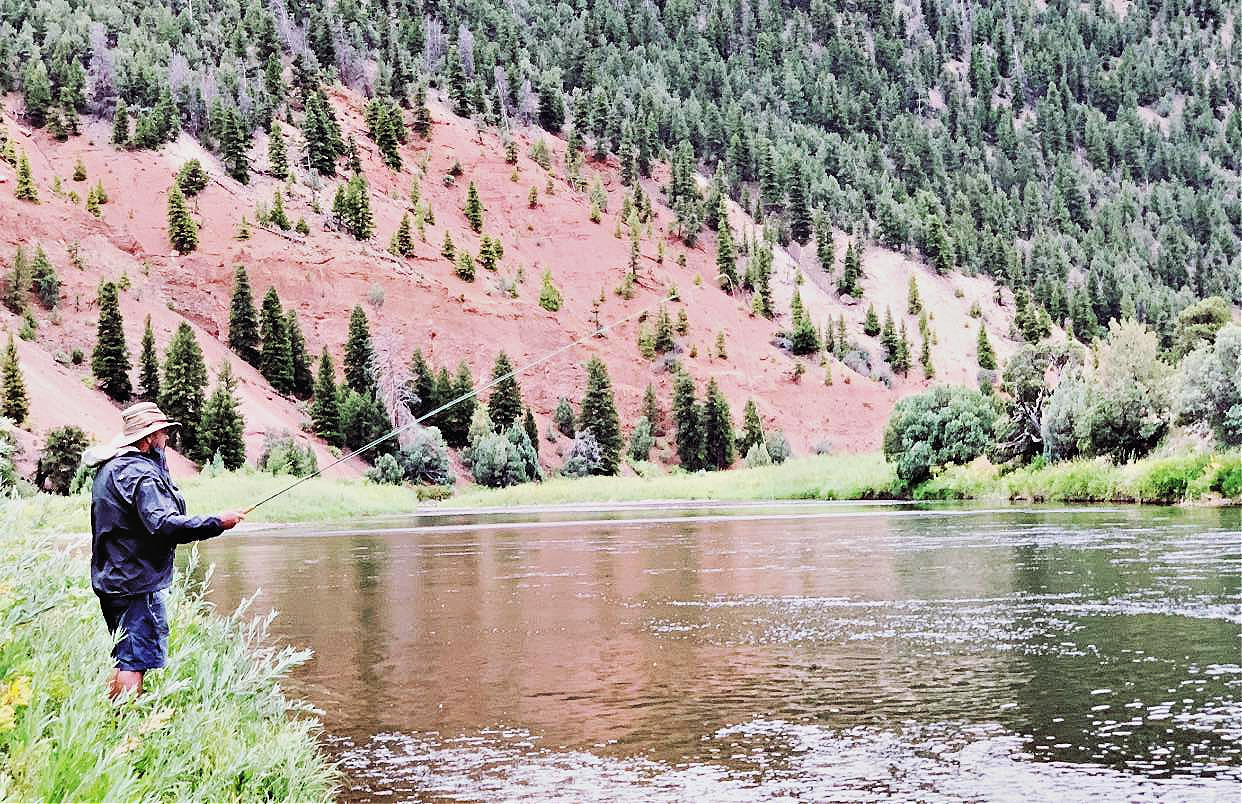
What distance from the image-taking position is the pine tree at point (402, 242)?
9006cm

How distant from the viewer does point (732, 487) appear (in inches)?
2502

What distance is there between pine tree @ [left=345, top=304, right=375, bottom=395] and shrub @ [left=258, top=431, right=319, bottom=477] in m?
11.5

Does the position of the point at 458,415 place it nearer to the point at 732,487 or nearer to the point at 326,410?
the point at 326,410

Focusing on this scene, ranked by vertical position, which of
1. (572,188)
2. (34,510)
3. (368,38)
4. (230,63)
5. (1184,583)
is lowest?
(1184,583)

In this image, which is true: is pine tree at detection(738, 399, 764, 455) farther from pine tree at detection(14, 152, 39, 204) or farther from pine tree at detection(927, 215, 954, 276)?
pine tree at detection(14, 152, 39, 204)

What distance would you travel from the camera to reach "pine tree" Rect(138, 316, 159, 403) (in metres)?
67.1

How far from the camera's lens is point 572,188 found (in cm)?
10900

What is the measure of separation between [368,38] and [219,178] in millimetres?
36264

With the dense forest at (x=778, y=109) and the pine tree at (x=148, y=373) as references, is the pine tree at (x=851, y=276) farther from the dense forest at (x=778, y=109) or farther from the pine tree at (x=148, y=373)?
the pine tree at (x=148, y=373)

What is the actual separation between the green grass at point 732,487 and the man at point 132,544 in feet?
165

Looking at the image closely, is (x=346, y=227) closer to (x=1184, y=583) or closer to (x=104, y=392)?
(x=104, y=392)

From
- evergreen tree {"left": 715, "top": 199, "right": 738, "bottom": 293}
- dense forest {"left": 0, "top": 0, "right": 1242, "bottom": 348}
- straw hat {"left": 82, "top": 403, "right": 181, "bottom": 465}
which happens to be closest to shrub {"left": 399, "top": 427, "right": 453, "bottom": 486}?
dense forest {"left": 0, "top": 0, "right": 1242, "bottom": 348}

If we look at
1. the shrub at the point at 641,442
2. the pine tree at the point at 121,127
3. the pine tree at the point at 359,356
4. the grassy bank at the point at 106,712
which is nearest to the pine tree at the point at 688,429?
the shrub at the point at 641,442

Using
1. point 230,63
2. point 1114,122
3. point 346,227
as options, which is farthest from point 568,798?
point 1114,122
